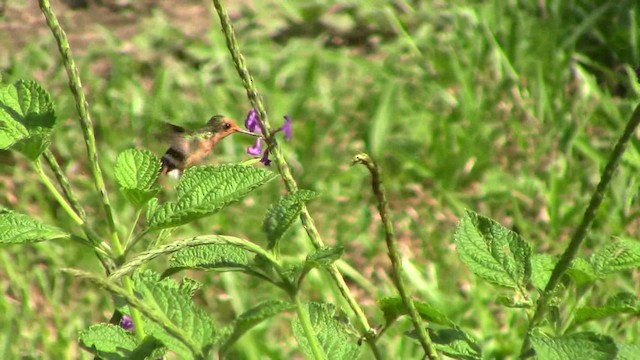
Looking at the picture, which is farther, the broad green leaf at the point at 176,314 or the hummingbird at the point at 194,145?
the hummingbird at the point at 194,145

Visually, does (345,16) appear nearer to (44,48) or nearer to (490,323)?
(44,48)

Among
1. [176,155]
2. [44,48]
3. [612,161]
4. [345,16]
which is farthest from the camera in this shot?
[345,16]

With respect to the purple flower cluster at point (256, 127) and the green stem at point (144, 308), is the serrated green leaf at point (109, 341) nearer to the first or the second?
the green stem at point (144, 308)

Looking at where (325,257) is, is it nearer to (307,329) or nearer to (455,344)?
(307,329)

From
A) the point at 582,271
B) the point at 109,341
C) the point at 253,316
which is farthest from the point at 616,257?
the point at 109,341

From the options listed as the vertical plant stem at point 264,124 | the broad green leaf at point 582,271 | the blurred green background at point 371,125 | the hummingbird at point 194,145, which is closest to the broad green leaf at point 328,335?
the vertical plant stem at point 264,124

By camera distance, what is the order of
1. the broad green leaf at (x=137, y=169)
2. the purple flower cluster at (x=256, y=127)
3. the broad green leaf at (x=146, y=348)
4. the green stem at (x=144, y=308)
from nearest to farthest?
1. the green stem at (x=144, y=308)
2. the broad green leaf at (x=146, y=348)
3. the broad green leaf at (x=137, y=169)
4. the purple flower cluster at (x=256, y=127)

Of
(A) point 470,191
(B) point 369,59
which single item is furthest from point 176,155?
(B) point 369,59
